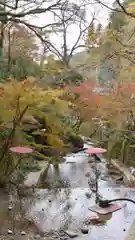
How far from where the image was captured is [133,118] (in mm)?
8898

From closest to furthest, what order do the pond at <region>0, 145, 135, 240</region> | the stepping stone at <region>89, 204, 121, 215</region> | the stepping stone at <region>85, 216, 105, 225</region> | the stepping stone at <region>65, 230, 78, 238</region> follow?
the stepping stone at <region>65, 230, 78, 238</region>
the pond at <region>0, 145, 135, 240</region>
the stepping stone at <region>85, 216, 105, 225</region>
the stepping stone at <region>89, 204, 121, 215</region>

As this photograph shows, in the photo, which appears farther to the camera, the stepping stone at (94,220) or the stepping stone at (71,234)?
the stepping stone at (94,220)

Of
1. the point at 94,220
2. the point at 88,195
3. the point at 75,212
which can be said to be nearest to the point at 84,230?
the point at 94,220

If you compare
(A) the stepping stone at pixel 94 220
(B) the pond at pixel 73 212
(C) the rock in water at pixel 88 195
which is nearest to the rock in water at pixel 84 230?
(B) the pond at pixel 73 212

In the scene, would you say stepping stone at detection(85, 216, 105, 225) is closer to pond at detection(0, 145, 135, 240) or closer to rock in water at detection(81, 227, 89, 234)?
pond at detection(0, 145, 135, 240)

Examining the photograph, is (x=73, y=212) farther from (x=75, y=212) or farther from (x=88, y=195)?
(x=88, y=195)

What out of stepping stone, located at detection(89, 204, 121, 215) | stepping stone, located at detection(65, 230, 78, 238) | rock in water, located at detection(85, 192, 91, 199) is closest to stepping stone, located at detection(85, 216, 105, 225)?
stepping stone, located at detection(89, 204, 121, 215)

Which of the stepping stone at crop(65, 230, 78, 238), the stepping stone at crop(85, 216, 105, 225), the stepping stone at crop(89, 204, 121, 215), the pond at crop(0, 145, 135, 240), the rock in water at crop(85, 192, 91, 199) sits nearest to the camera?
the stepping stone at crop(65, 230, 78, 238)

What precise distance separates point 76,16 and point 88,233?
8.49ft

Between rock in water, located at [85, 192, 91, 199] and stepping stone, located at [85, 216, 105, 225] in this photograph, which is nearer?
stepping stone, located at [85, 216, 105, 225]

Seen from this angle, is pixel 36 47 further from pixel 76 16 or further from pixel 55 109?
pixel 76 16

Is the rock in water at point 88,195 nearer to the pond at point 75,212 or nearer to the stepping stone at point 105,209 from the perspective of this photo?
the pond at point 75,212

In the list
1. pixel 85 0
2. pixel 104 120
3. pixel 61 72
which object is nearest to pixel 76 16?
pixel 85 0

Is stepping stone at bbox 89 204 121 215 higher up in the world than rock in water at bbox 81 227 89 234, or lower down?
higher up
